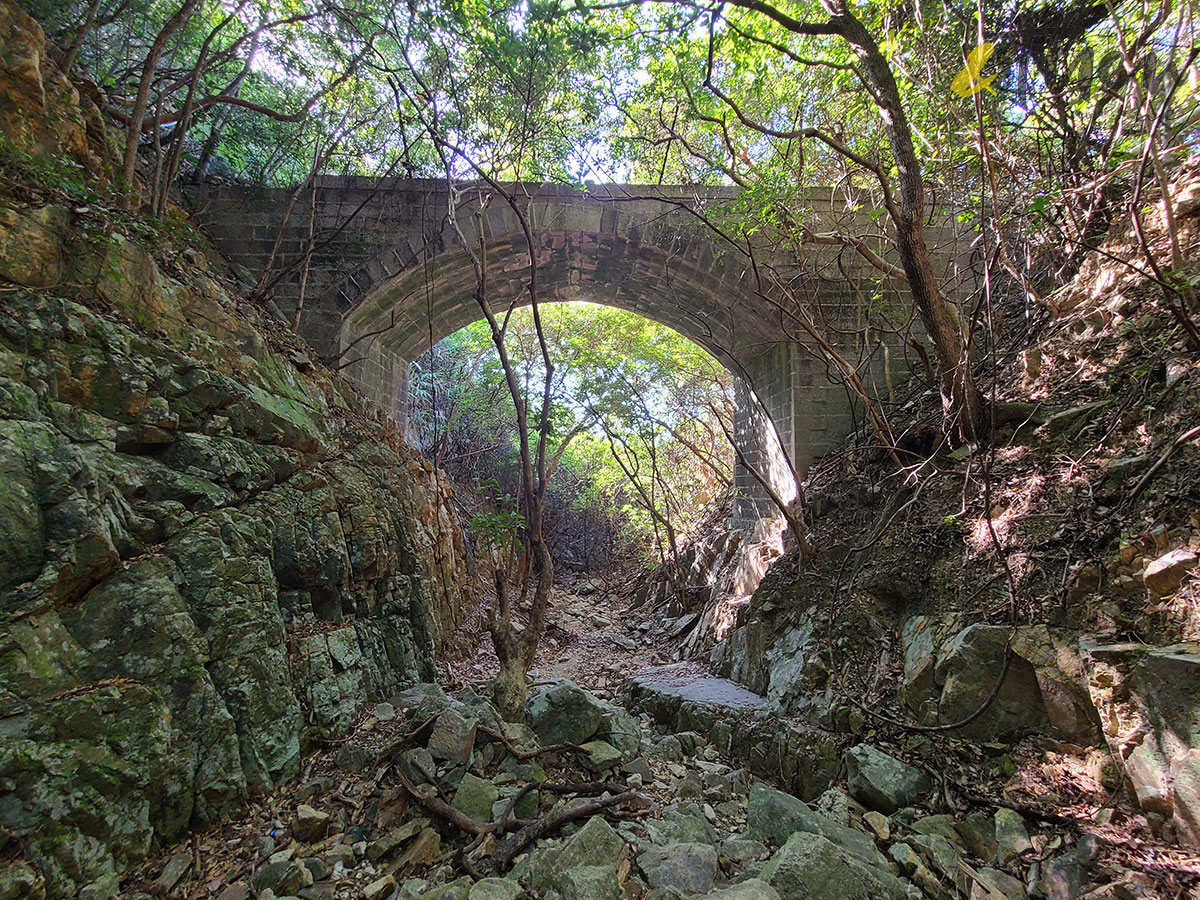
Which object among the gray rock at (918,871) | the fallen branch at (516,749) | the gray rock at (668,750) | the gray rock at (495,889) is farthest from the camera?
the gray rock at (668,750)

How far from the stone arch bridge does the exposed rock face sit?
6.60ft

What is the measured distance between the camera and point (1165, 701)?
1646mm

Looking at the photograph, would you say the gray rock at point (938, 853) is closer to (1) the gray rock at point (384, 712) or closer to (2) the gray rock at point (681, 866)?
(2) the gray rock at point (681, 866)

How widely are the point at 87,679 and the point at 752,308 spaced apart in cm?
595

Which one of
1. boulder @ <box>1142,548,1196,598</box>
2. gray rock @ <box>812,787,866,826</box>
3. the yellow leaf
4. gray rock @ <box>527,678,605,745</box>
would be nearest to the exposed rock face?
gray rock @ <box>527,678,605,745</box>

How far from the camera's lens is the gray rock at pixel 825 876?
166 centimetres

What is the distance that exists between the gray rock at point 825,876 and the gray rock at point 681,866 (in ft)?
0.67

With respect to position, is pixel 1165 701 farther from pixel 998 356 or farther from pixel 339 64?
pixel 339 64

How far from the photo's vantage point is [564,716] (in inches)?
112

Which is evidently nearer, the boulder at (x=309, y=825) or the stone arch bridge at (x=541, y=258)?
the boulder at (x=309, y=825)

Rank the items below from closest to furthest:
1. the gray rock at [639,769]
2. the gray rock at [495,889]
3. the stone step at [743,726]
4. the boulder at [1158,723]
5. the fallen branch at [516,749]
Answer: the boulder at [1158,723], the gray rock at [495,889], the fallen branch at [516,749], the gray rock at [639,769], the stone step at [743,726]

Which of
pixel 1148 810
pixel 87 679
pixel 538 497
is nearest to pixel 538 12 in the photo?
pixel 538 497

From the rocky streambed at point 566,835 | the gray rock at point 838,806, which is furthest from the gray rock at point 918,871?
the gray rock at point 838,806

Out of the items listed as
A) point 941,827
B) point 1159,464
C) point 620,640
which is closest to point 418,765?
point 941,827
